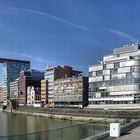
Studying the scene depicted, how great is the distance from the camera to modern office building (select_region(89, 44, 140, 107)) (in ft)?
341

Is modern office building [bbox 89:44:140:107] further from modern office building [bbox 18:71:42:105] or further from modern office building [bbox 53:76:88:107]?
modern office building [bbox 18:71:42:105]

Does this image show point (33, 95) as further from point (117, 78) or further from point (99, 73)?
point (117, 78)

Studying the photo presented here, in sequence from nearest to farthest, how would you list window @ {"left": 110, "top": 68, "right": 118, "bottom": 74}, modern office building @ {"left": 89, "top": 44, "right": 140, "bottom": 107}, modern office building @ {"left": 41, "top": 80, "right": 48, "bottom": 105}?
modern office building @ {"left": 89, "top": 44, "right": 140, "bottom": 107} < window @ {"left": 110, "top": 68, "right": 118, "bottom": 74} < modern office building @ {"left": 41, "top": 80, "right": 48, "bottom": 105}

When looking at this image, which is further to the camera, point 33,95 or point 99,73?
point 33,95

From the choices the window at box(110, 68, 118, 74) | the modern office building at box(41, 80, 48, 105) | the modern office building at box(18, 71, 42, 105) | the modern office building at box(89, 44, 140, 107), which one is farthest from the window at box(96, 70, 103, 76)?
the modern office building at box(18, 71, 42, 105)

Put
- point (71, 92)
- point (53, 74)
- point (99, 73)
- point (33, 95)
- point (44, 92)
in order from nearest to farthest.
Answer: point (99, 73) → point (71, 92) → point (53, 74) → point (44, 92) → point (33, 95)

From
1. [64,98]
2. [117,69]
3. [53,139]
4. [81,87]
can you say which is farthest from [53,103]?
[53,139]

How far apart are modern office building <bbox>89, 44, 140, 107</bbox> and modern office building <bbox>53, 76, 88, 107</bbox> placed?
9.39 meters

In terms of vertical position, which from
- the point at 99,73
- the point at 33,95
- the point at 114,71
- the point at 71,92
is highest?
the point at 114,71

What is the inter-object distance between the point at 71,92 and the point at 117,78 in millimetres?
32268

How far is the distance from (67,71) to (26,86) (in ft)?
131

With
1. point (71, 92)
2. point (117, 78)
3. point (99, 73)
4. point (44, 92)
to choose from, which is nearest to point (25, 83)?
point (44, 92)

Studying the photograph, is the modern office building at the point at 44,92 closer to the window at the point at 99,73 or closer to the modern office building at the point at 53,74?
the modern office building at the point at 53,74

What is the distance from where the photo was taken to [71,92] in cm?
13750
